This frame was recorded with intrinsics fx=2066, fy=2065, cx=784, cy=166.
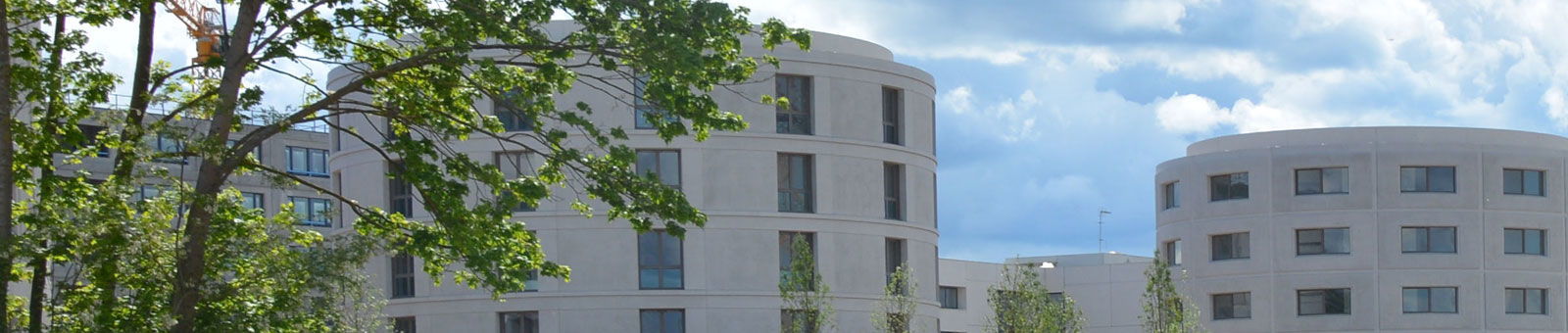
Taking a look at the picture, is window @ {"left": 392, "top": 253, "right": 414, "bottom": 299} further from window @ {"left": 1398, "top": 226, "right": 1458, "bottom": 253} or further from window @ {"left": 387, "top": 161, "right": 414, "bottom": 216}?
window @ {"left": 1398, "top": 226, "right": 1458, "bottom": 253}

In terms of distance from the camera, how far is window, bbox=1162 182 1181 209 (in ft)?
238

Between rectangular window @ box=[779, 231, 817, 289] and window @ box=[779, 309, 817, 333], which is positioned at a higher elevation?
rectangular window @ box=[779, 231, 817, 289]

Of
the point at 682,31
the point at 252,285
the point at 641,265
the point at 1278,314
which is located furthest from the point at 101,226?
the point at 1278,314

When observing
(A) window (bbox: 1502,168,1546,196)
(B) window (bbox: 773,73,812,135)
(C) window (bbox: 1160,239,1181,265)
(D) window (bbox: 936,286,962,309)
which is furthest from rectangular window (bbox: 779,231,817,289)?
(D) window (bbox: 936,286,962,309)

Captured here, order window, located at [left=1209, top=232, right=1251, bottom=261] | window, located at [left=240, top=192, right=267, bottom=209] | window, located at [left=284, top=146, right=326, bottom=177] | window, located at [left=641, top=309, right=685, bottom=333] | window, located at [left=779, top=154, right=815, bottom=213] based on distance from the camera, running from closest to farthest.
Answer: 1. window, located at [left=641, top=309, right=685, bottom=333]
2. window, located at [left=779, top=154, right=815, bottom=213]
3. window, located at [left=1209, top=232, right=1251, bottom=261]
4. window, located at [left=240, top=192, right=267, bottom=209]
5. window, located at [left=284, top=146, right=326, bottom=177]

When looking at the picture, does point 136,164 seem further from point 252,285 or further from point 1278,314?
point 1278,314

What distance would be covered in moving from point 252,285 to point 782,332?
26936 millimetres

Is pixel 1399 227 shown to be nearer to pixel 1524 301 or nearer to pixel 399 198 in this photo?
pixel 1524 301

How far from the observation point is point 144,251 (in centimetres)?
2294

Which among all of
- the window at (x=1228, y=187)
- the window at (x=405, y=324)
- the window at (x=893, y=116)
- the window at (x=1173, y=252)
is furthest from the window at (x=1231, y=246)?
the window at (x=405, y=324)

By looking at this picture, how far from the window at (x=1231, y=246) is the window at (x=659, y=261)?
26.2 m

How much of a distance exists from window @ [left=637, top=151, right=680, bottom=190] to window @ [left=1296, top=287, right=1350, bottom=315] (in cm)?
2698

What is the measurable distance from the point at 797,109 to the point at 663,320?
631 cm

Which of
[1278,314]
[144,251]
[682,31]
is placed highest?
[682,31]
